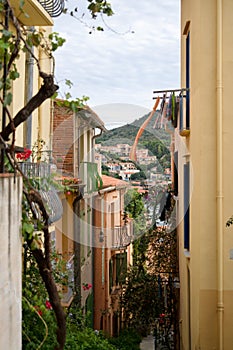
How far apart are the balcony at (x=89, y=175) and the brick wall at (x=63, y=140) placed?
0.50 meters

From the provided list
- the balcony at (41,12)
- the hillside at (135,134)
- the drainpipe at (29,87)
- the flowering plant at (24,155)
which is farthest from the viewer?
the hillside at (135,134)

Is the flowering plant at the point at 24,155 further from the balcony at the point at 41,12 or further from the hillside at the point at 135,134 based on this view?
the hillside at the point at 135,134

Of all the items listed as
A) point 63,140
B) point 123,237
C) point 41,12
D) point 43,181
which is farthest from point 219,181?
point 123,237

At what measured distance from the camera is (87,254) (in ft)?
51.2

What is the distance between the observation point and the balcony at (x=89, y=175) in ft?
46.8

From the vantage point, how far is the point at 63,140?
45.5ft

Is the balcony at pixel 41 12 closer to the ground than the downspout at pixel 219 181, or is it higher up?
higher up

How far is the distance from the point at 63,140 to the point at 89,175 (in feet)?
4.13

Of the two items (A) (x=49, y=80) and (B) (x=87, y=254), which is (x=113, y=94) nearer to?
(B) (x=87, y=254)

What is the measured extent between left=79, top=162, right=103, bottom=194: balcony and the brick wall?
50cm

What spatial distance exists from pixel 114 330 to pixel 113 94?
11.1m

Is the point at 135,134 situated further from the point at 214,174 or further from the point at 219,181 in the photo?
the point at 219,181

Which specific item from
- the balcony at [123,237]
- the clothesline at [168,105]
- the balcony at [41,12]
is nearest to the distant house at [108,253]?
the balcony at [123,237]

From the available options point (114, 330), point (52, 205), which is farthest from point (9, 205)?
point (114, 330)
